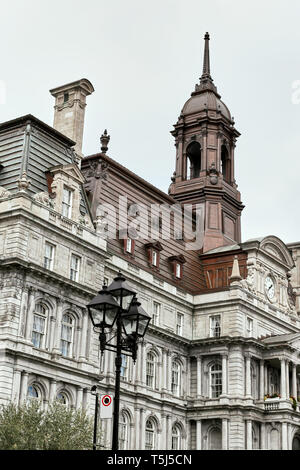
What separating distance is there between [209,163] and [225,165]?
354 centimetres

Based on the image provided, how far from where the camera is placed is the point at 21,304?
40.3m

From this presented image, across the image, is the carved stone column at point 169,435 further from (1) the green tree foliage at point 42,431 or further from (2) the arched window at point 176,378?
(1) the green tree foliage at point 42,431

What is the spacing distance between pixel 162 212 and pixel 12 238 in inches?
782

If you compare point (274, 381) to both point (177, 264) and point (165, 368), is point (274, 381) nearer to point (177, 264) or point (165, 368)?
point (165, 368)

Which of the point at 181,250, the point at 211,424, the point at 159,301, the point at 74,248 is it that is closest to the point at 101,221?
the point at 74,248

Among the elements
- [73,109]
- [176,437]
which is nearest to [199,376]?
[176,437]

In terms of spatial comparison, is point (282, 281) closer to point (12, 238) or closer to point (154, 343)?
point (154, 343)

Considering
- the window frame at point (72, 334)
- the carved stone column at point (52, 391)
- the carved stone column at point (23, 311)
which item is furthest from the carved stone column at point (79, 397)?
the carved stone column at point (23, 311)

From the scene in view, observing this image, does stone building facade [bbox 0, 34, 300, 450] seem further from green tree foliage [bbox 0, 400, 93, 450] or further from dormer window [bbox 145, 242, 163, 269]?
green tree foliage [bbox 0, 400, 93, 450]

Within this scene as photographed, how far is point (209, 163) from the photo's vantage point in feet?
221

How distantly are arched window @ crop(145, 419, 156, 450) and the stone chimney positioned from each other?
18128 mm

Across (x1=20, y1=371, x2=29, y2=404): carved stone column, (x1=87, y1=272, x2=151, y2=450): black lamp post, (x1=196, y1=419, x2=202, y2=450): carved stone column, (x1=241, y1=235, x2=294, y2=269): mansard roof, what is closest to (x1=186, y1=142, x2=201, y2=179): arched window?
(x1=241, y1=235, x2=294, y2=269): mansard roof

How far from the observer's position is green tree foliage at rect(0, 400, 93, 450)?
3172 cm

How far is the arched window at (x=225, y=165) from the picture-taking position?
6975 cm
